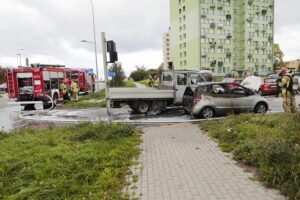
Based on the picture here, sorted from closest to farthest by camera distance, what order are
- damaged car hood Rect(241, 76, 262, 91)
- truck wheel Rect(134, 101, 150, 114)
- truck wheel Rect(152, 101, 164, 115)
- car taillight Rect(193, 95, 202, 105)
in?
car taillight Rect(193, 95, 202, 105) < truck wheel Rect(134, 101, 150, 114) < truck wheel Rect(152, 101, 164, 115) < damaged car hood Rect(241, 76, 262, 91)

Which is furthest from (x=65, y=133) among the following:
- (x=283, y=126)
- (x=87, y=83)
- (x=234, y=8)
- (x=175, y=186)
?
(x=234, y=8)

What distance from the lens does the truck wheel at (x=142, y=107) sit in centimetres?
1027

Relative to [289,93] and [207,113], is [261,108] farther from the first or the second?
[207,113]

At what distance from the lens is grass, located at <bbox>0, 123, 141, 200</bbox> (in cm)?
296

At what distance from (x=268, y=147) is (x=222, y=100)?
4711 millimetres

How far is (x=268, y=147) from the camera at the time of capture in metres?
3.79

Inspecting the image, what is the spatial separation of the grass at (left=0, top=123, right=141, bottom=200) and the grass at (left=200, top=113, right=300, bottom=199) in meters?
2.30

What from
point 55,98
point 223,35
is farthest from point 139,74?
point 55,98

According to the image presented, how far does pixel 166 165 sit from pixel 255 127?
320cm

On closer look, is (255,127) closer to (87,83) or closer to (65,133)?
(65,133)

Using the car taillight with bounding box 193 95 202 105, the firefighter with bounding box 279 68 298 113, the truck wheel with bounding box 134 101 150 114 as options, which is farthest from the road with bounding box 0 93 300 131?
the firefighter with bounding box 279 68 298 113

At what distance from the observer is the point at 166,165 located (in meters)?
3.91

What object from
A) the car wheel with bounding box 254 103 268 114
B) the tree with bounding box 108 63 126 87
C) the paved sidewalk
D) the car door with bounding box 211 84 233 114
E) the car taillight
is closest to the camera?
the paved sidewalk

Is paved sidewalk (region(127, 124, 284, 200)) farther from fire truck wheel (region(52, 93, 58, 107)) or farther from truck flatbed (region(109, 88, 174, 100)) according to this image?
fire truck wheel (region(52, 93, 58, 107))
